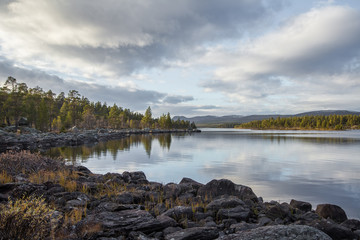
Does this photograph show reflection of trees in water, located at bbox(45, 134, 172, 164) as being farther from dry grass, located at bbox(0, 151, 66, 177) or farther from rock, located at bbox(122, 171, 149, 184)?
rock, located at bbox(122, 171, 149, 184)

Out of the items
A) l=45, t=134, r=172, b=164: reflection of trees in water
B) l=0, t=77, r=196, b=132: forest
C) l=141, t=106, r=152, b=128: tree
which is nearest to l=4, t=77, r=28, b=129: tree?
l=0, t=77, r=196, b=132: forest

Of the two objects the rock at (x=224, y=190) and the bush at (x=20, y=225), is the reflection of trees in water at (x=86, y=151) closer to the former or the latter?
the rock at (x=224, y=190)

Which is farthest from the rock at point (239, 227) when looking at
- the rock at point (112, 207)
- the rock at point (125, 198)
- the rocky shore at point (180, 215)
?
the rock at point (125, 198)

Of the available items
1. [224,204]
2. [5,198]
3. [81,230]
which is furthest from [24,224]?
[224,204]

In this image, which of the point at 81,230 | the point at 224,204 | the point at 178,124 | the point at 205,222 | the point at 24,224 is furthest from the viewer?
the point at 178,124

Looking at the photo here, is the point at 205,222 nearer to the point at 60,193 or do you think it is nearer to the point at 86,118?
the point at 60,193

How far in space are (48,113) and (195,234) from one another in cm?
9458

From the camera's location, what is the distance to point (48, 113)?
8644cm

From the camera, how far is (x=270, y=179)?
1864 cm

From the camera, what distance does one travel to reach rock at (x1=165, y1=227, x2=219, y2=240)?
19.1ft

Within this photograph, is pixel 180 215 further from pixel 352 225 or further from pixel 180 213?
pixel 352 225

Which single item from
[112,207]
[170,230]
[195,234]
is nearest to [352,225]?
[195,234]

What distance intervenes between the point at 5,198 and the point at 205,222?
677 centimetres

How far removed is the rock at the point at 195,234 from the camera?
19.1 feet
